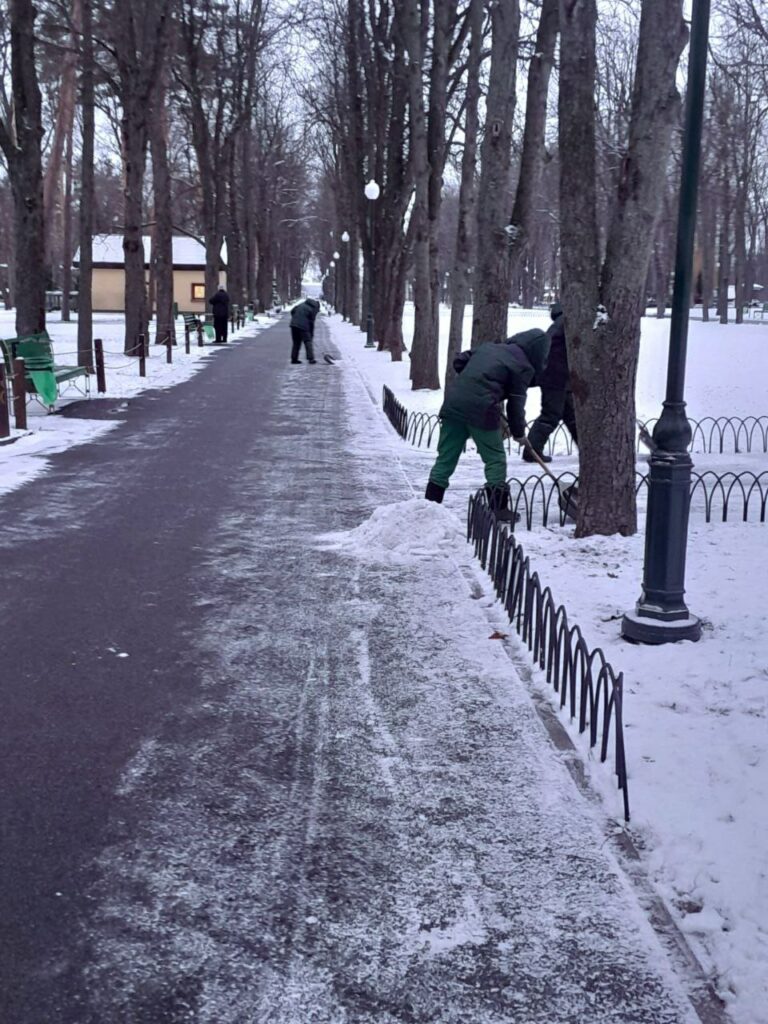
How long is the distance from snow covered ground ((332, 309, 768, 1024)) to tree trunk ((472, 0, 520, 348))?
380 centimetres

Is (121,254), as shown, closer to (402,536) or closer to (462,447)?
(462,447)

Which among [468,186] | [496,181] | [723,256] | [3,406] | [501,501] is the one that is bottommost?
[501,501]

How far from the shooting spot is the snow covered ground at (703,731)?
3.54 m

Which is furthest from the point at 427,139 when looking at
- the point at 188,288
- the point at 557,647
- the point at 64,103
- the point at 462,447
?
the point at 188,288

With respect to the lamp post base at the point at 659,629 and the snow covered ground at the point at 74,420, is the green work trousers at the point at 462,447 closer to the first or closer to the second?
the lamp post base at the point at 659,629

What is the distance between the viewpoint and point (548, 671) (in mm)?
5793

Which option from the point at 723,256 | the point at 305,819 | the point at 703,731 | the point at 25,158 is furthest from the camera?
the point at 723,256

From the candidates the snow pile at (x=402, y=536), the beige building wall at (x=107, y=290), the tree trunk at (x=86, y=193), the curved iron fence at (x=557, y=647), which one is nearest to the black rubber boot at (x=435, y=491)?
the snow pile at (x=402, y=536)

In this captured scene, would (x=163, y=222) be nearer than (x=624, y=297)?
No

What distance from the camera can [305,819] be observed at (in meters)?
4.22

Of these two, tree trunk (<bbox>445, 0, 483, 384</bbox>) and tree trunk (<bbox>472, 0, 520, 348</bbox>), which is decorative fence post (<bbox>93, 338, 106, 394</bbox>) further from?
tree trunk (<bbox>472, 0, 520, 348</bbox>)

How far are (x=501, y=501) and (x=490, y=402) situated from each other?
3.07ft

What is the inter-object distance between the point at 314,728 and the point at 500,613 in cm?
226

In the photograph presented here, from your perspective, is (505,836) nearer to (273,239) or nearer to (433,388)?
(433,388)
